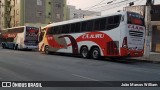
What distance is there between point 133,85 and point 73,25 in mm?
17111

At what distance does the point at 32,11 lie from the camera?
67125 millimetres

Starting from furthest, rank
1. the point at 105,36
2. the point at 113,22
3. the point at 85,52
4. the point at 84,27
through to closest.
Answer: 1. the point at 84,27
2. the point at 85,52
3. the point at 105,36
4. the point at 113,22

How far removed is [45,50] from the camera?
33.6 m

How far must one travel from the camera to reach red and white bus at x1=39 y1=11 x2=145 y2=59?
21578 millimetres

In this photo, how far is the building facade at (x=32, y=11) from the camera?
6612cm

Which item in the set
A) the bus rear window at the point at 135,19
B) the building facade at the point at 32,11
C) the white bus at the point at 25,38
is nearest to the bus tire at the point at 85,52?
the bus rear window at the point at 135,19

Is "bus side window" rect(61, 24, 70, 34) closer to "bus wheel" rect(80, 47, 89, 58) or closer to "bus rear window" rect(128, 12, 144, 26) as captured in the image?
"bus wheel" rect(80, 47, 89, 58)

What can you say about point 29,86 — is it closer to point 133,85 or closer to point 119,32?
point 133,85

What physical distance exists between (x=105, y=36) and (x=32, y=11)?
4609 cm

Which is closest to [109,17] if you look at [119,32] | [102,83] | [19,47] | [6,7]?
[119,32]

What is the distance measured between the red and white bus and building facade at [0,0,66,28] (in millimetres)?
37317

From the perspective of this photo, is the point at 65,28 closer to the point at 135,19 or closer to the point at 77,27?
the point at 77,27

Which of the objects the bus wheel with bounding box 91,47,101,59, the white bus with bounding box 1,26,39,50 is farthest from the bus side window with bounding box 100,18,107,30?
the white bus with bounding box 1,26,39,50

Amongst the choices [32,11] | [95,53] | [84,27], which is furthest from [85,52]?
[32,11]
